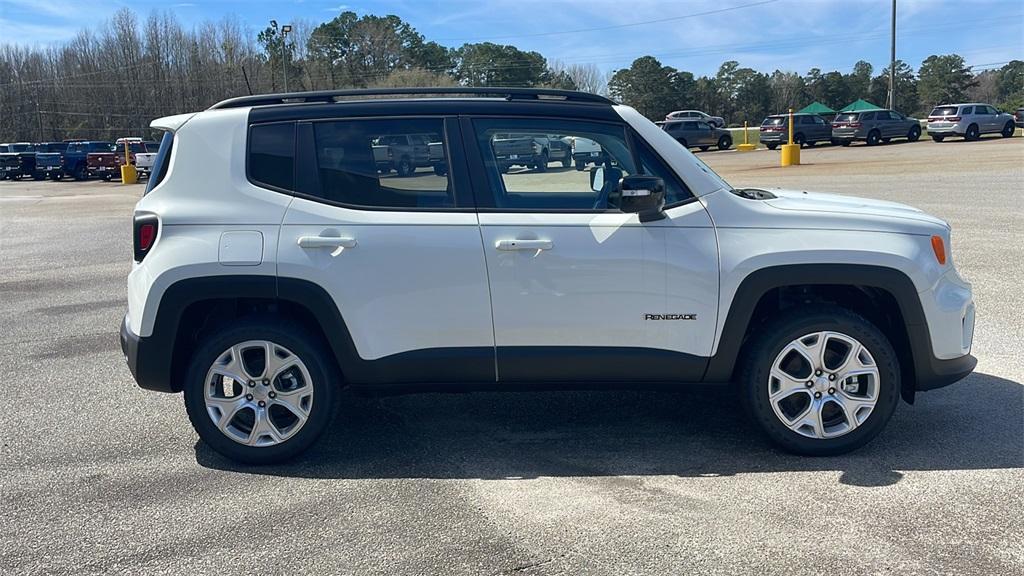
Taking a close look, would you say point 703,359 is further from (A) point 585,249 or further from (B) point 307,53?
(B) point 307,53

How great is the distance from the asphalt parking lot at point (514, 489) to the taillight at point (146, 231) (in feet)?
3.81

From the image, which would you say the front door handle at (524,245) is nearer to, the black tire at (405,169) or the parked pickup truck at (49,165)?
the black tire at (405,169)

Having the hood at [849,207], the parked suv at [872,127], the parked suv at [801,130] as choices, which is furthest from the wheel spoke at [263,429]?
the parked suv at [872,127]

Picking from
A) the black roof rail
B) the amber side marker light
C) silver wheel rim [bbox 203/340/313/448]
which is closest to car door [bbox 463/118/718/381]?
the black roof rail

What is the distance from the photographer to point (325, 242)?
4.28 m

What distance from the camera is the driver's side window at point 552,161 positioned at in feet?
14.6

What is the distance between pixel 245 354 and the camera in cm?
443

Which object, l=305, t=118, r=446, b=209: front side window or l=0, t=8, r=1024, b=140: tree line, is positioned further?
l=0, t=8, r=1024, b=140: tree line

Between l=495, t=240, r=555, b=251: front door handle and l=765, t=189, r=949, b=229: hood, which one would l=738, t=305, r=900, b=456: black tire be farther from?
l=495, t=240, r=555, b=251: front door handle

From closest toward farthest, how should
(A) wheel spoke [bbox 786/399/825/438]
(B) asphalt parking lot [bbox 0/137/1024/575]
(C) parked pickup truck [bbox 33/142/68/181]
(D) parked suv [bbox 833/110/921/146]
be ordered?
(B) asphalt parking lot [bbox 0/137/1024/575] < (A) wheel spoke [bbox 786/399/825/438] < (C) parked pickup truck [bbox 33/142/68/181] < (D) parked suv [bbox 833/110/921/146]

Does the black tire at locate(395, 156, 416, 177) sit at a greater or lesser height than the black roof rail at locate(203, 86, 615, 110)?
lesser

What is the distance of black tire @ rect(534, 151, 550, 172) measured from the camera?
446cm

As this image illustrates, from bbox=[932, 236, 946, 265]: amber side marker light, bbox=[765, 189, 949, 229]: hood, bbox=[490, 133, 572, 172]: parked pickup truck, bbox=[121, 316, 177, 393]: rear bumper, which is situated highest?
bbox=[490, 133, 572, 172]: parked pickup truck

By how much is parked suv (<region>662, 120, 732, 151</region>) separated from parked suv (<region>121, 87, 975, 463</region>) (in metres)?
39.8
